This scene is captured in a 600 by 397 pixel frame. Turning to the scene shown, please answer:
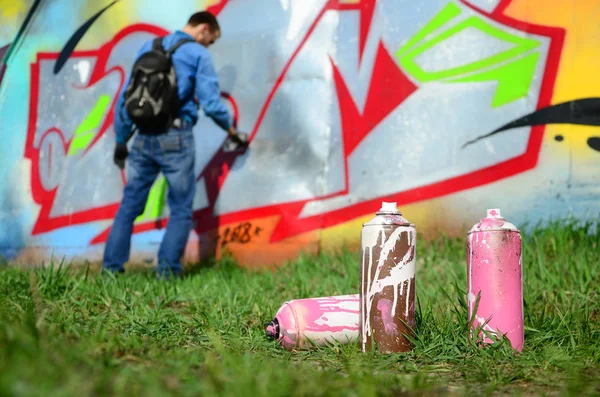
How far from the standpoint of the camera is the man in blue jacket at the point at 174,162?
178 inches

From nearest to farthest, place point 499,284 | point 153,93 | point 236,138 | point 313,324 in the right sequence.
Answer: point 499,284 → point 313,324 → point 153,93 → point 236,138

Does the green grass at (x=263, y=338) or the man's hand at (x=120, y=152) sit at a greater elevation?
the man's hand at (x=120, y=152)

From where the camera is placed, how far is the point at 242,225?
219 inches

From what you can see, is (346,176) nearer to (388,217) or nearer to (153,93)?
(153,93)

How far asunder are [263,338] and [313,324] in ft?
0.77

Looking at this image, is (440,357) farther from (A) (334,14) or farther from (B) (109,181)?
(B) (109,181)

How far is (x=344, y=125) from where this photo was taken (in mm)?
5352

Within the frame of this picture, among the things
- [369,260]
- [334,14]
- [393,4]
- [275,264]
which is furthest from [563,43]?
[369,260]

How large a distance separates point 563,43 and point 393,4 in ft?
4.31

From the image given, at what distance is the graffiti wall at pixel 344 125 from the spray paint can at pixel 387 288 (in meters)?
2.57

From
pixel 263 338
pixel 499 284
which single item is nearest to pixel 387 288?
pixel 499 284

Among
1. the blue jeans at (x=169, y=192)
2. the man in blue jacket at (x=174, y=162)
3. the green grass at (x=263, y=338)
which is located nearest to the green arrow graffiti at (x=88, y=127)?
the man in blue jacket at (x=174, y=162)

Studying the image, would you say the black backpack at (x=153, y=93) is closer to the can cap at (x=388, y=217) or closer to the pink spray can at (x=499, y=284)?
the can cap at (x=388, y=217)

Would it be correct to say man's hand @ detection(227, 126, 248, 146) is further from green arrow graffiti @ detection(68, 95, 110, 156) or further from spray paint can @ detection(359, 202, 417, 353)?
spray paint can @ detection(359, 202, 417, 353)
